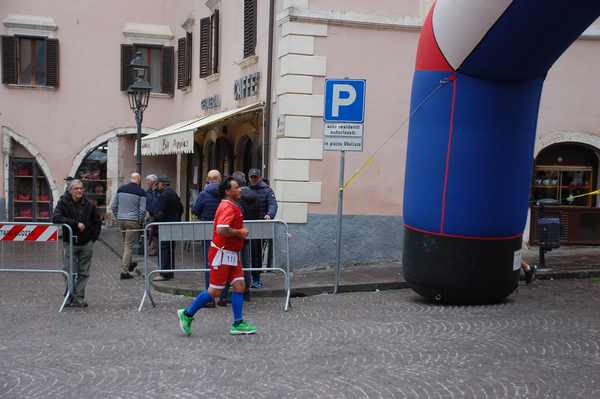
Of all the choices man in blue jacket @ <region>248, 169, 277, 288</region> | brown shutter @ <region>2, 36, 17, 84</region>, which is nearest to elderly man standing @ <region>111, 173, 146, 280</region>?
man in blue jacket @ <region>248, 169, 277, 288</region>

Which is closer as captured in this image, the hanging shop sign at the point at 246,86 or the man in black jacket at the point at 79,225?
the man in black jacket at the point at 79,225

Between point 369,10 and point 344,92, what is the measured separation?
10.4 feet

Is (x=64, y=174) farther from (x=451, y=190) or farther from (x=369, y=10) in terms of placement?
(x=451, y=190)

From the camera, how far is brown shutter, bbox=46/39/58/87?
70.8 feet

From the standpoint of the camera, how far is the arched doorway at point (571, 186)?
13195 mm

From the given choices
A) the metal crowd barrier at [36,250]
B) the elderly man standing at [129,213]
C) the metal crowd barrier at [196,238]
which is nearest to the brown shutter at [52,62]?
the elderly man standing at [129,213]

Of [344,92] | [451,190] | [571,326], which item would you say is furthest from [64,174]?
[571,326]

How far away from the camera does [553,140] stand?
42.3 feet

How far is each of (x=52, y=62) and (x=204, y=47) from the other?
5.84 metres

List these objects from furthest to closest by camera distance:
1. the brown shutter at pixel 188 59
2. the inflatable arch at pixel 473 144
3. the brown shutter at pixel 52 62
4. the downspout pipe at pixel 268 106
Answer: the brown shutter at pixel 52 62
the brown shutter at pixel 188 59
the downspout pipe at pixel 268 106
the inflatable arch at pixel 473 144

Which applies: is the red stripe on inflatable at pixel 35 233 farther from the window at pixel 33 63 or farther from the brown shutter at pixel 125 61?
the brown shutter at pixel 125 61

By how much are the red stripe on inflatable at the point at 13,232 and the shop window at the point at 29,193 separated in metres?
13.2

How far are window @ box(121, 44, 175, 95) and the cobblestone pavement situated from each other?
1353 cm

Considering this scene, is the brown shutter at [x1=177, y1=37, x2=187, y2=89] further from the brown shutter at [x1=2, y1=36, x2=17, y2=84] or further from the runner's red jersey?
the runner's red jersey
